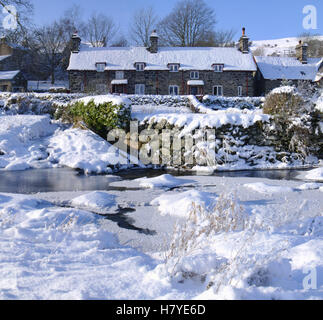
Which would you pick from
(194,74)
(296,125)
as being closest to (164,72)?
(194,74)

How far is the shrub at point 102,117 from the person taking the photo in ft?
50.0

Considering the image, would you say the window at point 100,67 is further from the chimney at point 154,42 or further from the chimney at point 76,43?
the chimney at point 154,42

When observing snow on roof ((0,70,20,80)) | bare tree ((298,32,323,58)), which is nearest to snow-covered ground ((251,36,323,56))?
bare tree ((298,32,323,58))

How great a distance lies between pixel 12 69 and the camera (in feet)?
155

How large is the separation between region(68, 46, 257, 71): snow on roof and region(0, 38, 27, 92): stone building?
30.0ft

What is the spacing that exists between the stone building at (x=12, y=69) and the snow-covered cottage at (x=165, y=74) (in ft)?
29.7

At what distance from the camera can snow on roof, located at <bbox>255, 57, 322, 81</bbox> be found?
3531 centimetres

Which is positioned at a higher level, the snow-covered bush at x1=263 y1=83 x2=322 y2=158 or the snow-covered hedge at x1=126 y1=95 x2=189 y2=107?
the snow-covered hedge at x1=126 y1=95 x2=189 y2=107

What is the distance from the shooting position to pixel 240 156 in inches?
571

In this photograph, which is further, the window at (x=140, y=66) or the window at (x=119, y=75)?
the window at (x=119, y=75)

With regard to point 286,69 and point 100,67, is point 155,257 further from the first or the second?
point 286,69

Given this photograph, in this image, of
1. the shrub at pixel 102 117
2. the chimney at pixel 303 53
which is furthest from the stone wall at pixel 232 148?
the chimney at pixel 303 53

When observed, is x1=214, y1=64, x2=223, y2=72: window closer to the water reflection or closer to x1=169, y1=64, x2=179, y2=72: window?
x1=169, y1=64, x2=179, y2=72: window
